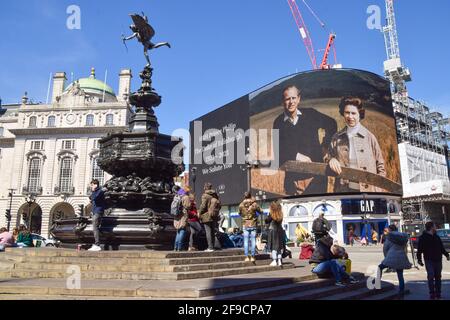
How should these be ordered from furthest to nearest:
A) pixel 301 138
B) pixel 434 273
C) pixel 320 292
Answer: pixel 301 138, pixel 434 273, pixel 320 292

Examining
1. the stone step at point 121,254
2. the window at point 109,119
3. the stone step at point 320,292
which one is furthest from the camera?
the window at point 109,119

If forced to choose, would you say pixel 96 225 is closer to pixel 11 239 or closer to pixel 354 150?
pixel 11 239

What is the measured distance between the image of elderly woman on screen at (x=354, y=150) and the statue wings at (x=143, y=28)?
37.2 meters

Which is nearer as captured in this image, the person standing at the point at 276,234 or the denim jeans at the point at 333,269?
the denim jeans at the point at 333,269

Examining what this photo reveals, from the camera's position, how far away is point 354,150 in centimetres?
4512

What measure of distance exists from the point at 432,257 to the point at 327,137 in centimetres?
4043

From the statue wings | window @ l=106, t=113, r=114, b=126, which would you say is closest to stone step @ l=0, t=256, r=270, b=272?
the statue wings

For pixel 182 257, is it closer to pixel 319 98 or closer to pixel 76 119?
pixel 319 98

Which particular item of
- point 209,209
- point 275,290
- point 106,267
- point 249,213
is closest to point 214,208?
point 209,209

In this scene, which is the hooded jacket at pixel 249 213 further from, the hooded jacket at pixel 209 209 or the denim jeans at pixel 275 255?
the denim jeans at pixel 275 255

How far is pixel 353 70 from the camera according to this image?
4797 centimetres

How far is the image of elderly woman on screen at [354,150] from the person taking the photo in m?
44.5

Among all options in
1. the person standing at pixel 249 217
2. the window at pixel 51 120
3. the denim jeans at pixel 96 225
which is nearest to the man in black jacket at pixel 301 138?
the window at pixel 51 120

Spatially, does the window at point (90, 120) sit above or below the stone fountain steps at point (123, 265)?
above
